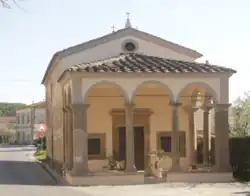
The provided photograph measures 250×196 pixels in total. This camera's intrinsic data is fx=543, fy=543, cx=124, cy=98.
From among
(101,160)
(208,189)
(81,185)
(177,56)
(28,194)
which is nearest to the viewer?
(28,194)

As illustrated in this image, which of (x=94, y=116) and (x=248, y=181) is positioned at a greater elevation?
(x=94, y=116)

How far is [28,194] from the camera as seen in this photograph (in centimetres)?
1733

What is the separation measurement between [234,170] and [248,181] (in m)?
1.77

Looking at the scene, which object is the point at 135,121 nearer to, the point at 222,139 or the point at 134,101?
the point at 134,101

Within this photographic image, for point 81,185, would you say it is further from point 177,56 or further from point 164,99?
point 177,56

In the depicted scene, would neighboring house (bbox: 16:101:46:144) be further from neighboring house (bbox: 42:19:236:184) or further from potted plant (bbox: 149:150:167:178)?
potted plant (bbox: 149:150:167:178)

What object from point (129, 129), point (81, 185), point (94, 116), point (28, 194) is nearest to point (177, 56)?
point (94, 116)

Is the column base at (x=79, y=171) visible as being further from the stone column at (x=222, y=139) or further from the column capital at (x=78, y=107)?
the stone column at (x=222, y=139)

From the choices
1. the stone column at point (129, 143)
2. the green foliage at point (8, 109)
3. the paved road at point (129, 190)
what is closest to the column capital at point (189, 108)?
the stone column at point (129, 143)

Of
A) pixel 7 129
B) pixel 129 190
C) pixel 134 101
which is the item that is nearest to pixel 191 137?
pixel 134 101

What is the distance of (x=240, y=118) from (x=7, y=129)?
274 ft

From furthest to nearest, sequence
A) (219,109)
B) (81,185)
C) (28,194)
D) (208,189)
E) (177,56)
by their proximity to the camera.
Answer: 1. (177,56)
2. (219,109)
3. (81,185)
4. (208,189)
5. (28,194)

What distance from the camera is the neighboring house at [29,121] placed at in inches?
3492

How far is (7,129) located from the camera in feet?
357
